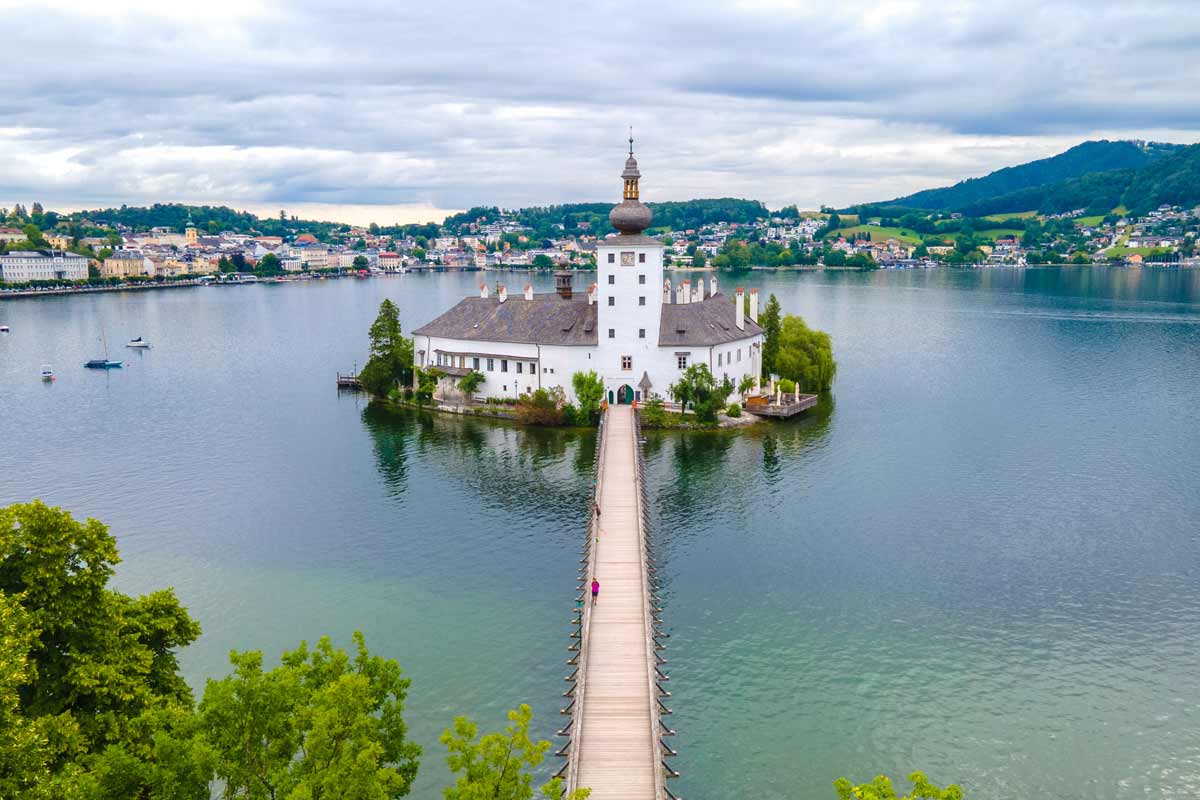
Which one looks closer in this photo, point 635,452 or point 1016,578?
point 1016,578

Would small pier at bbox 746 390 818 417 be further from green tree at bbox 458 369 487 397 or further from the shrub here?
green tree at bbox 458 369 487 397

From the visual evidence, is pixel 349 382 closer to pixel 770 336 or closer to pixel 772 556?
pixel 770 336

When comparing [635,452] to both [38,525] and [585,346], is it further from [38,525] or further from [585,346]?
[38,525]

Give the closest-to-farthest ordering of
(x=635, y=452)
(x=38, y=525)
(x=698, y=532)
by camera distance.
→ (x=38, y=525)
(x=698, y=532)
(x=635, y=452)

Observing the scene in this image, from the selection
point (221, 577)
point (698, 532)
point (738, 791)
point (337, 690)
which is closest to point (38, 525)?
point (337, 690)

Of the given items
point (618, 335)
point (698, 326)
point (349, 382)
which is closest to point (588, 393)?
point (618, 335)

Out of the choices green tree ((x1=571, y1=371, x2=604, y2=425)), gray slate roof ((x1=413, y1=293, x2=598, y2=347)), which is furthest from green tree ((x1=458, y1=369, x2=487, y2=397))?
green tree ((x1=571, y1=371, x2=604, y2=425))
